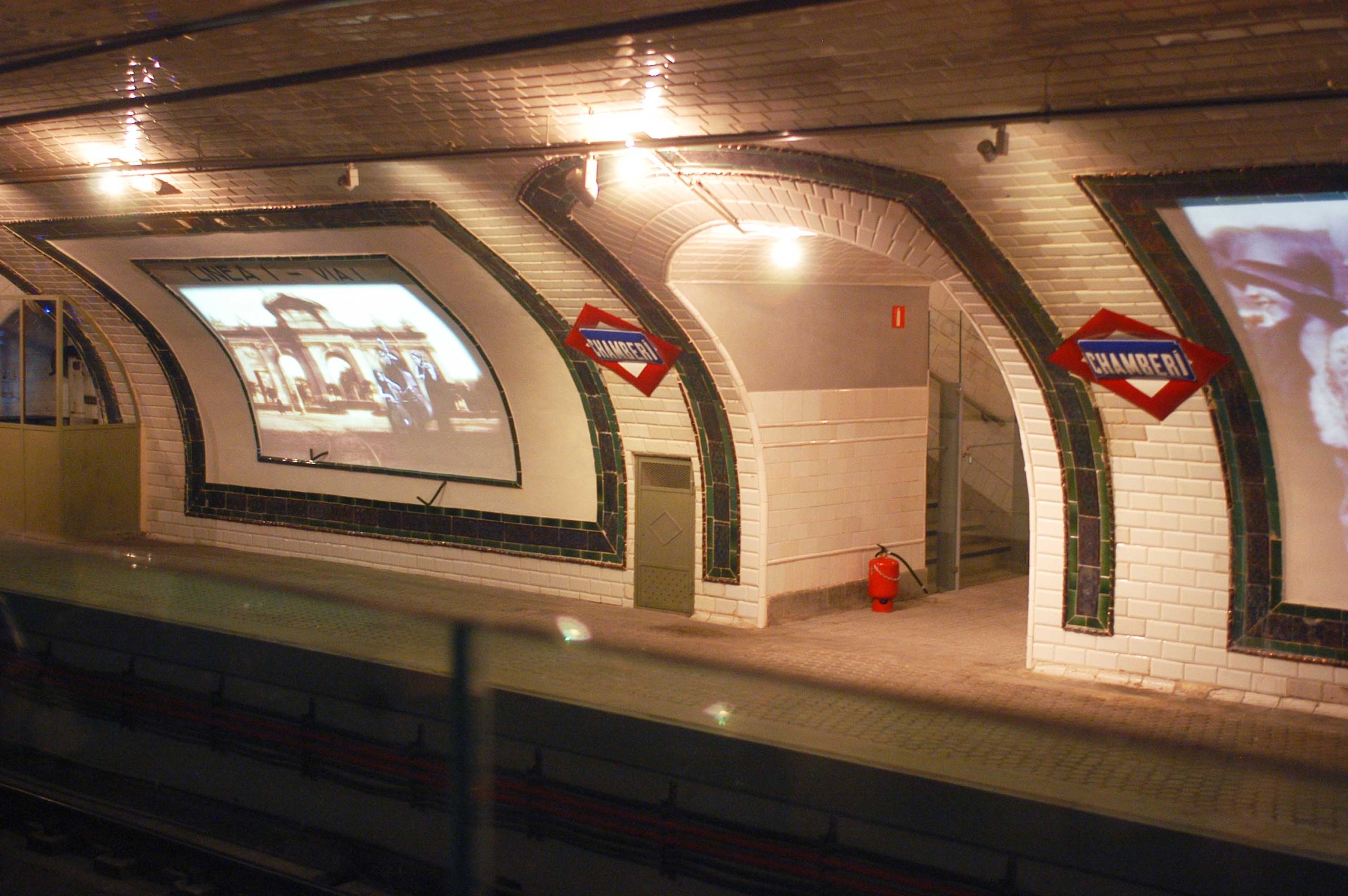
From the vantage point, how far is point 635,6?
19.6ft

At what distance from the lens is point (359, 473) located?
41.2ft

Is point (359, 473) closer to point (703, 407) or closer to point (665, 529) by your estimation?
point (665, 529)

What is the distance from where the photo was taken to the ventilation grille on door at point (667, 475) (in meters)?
10.5

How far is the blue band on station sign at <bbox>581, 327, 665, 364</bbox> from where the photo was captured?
10.1 metres

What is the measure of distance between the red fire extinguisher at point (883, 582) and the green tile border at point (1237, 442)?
344 cm

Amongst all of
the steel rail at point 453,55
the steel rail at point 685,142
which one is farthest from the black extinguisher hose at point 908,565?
the steel rail at point 453,55

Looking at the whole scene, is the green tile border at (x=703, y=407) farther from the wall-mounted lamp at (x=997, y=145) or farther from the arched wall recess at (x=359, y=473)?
the wall-mounted lamp at (x=997, y=145)

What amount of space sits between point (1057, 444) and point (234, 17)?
18.5 feet

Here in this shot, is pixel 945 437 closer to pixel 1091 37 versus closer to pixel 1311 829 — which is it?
pixel 1091 37

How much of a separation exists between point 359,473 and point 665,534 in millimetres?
3623

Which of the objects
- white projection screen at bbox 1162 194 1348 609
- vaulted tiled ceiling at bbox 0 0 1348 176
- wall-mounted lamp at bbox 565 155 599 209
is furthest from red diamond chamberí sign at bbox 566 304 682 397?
white projection screen at bbox 1162 194 1348 609

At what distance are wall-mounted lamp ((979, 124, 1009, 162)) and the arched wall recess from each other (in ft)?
14.8

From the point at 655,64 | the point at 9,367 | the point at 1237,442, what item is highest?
the point at 655,64

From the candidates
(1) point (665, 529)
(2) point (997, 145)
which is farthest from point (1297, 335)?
(1) point (665, 529)
